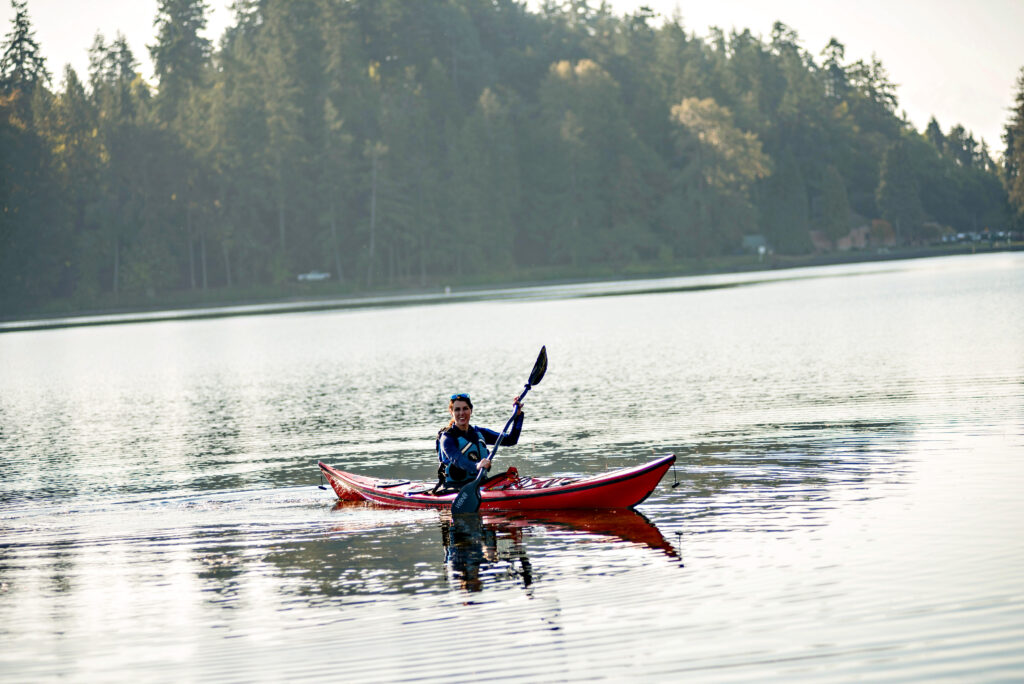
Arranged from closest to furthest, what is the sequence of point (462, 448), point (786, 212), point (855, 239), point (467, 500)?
1. point (467, 500)
2. point (462, 448)
3. point (786, 212)
4. point (855, 239)

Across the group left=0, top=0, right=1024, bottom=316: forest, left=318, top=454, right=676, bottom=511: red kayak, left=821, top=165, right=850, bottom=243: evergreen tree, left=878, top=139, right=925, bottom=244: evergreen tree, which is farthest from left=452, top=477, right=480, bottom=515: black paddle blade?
left=878, top=139, right=925, bottom=244: evergreen tree

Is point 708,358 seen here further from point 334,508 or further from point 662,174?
point 662,174

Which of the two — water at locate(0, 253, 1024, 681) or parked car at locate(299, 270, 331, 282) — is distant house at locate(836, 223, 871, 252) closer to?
parked car at locate(299, 270, 331, 282)

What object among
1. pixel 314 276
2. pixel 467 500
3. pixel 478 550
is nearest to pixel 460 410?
pixel 467 500

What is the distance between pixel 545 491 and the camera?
16.3 meters

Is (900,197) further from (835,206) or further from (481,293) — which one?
(481,293)

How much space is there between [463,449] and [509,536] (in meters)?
1.86

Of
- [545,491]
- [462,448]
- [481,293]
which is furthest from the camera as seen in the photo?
[481,293]

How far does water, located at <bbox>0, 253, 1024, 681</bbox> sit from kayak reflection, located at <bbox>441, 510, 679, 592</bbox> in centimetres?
6

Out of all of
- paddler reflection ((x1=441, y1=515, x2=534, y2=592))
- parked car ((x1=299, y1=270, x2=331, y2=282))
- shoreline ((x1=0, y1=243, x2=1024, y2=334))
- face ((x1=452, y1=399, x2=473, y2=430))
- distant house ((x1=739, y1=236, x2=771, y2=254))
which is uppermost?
distant house ((x1=739, y1=236, x2=771, y2=254))

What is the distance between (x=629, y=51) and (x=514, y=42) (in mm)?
17182

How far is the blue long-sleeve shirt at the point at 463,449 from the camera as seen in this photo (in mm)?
16906

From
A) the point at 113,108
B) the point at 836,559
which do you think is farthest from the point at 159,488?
the point at 113,108

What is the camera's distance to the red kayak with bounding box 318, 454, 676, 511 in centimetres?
1584
